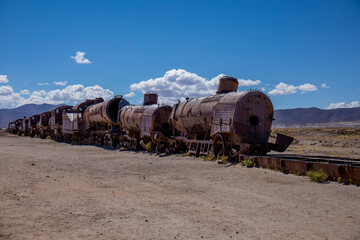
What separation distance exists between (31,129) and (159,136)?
39.1 meters

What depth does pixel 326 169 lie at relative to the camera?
8.37 m

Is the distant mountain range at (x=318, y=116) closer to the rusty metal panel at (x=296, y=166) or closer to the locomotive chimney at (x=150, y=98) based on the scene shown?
the locomotive chimney at (x=150, y=98)

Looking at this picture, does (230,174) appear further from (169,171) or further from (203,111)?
(203,111)

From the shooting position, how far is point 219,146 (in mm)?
14227

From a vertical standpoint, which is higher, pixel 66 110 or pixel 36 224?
pixel 66 110

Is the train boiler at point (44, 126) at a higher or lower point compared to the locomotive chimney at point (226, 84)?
lower

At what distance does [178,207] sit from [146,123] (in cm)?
1389

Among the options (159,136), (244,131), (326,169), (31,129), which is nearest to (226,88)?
(244,131)

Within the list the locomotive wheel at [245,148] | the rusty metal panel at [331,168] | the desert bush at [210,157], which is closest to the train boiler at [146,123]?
the desert bush at [210,157]

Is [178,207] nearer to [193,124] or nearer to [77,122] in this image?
[193,124]

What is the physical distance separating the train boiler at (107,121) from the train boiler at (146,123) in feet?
5.51

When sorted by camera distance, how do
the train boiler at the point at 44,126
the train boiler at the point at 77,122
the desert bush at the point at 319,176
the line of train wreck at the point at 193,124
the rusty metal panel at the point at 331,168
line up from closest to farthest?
the rusty metal panel at the point at 331,168 < the desert bush at the point at 319,176 < the line of train wreck at the point at 193,124 < the train boiler at the point at 77,122 < the train boiler at the point at 44,126

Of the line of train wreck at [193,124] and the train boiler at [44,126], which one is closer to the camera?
the line of train wreck at [193,124]

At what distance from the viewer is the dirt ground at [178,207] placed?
480 cm
